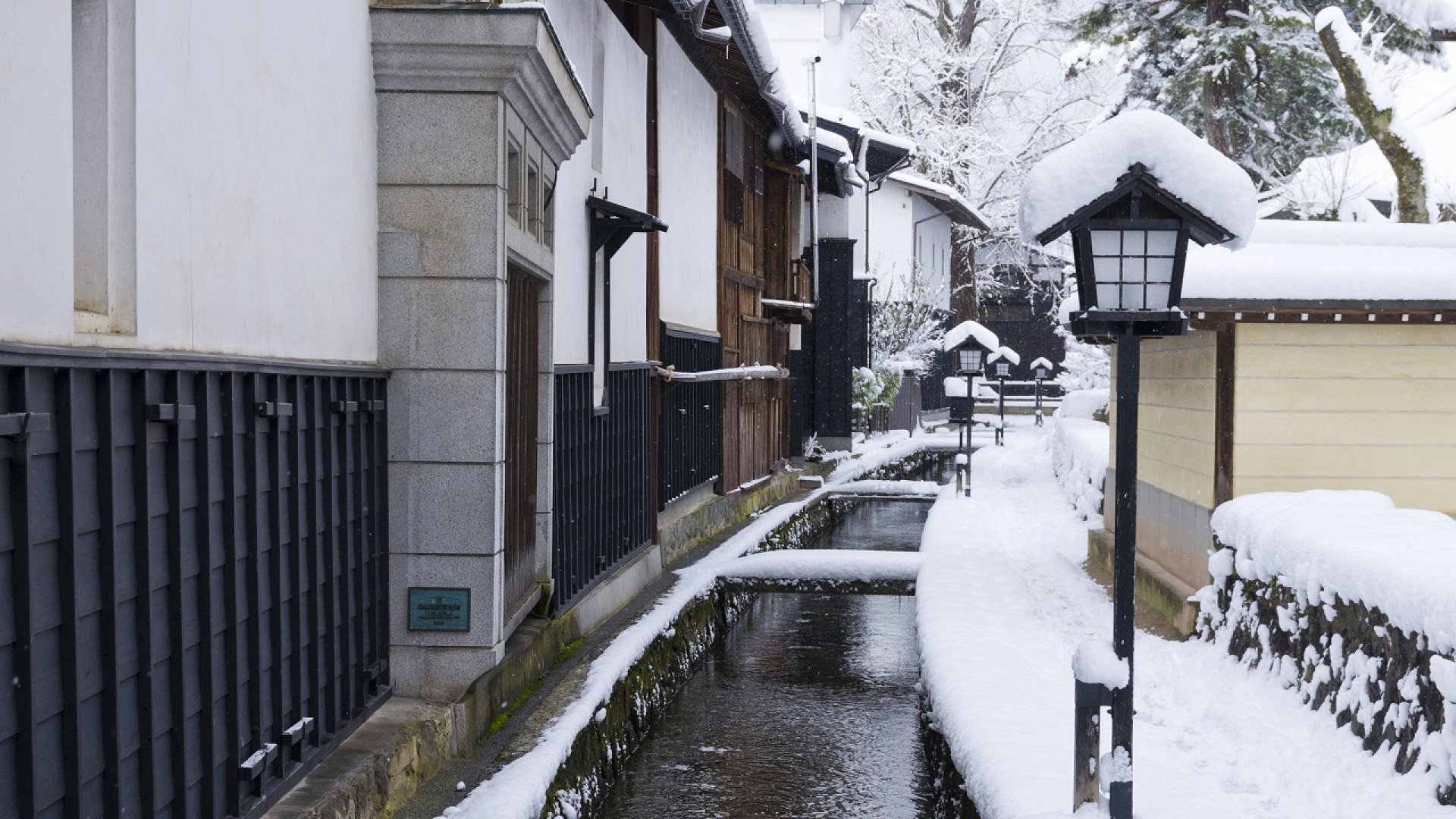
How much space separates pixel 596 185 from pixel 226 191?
20.3 feet

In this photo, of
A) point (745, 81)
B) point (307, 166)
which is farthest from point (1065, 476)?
point (307, 166)

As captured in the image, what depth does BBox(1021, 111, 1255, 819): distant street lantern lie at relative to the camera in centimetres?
600

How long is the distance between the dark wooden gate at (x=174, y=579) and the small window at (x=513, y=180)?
1.42 metres

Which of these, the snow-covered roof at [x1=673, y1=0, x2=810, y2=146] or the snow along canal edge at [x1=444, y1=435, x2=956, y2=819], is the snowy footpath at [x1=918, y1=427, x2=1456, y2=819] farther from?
the snow-covered roof at [x1=673, y1=0, x2=810, y2=146]

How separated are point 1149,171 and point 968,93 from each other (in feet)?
126

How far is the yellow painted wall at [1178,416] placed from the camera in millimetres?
10312

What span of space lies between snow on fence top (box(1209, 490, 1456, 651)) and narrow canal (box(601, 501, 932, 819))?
8.64 feet

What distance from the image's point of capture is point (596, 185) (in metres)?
10.6

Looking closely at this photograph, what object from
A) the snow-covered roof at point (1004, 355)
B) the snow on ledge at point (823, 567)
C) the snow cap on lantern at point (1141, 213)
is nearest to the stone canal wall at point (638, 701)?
the snow on ledge at point (823, 567)

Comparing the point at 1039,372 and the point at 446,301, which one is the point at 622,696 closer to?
the point at 446,301

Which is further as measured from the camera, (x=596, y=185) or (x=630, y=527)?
(x=630, y=527)

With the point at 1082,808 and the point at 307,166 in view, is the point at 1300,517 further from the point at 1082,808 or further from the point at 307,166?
the point at 307,166

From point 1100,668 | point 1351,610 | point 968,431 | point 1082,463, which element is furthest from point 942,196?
point 1100,668

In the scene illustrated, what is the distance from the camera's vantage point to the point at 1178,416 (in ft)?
36.8
